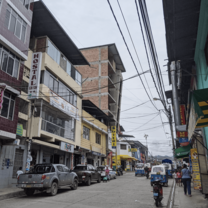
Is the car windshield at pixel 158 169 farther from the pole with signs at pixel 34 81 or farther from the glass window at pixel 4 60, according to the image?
the glass window at pixel 4 60

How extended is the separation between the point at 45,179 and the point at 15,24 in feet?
35.9

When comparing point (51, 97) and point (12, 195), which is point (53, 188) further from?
point (51, 97)

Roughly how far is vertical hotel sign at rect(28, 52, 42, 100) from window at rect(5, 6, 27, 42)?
178 centimetres

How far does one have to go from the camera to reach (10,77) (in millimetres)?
14352

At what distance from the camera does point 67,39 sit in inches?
859

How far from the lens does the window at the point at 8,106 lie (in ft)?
45.1

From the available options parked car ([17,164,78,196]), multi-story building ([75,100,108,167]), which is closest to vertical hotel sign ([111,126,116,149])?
multi-story building ([75,100,108,167])

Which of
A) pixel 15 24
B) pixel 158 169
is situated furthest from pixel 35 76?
pixel 158 169

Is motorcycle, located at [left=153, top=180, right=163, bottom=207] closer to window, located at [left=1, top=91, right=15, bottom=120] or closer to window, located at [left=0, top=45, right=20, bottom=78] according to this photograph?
window, located at [left=1, top=91, right=15, bottom=120]

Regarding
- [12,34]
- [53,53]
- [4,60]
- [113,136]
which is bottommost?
[113,136]

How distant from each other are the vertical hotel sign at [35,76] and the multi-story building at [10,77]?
1.12m

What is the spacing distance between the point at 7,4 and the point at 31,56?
14.5 ft

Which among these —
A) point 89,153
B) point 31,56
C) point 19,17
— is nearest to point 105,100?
point 89,153

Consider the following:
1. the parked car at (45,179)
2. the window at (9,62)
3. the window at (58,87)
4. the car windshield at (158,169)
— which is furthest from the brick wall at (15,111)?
the car windshield at (158,169)
